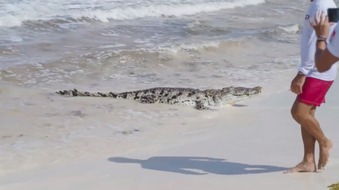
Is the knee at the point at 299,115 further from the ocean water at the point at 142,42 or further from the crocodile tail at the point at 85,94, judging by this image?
the ocean water at the point at 142,42

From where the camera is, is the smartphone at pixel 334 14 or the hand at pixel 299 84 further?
the hand at pixel 299 84

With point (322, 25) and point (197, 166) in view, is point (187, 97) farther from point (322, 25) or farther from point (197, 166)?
point (322, 25)

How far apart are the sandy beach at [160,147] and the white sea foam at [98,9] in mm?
8736

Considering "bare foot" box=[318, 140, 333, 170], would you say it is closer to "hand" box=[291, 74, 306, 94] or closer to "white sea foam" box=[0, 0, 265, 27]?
"hand" box=[291, 74, 306, 94]

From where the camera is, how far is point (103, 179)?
18.6ft

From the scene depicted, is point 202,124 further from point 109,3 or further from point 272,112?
point 109,3

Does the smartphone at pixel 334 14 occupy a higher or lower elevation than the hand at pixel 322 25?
higher

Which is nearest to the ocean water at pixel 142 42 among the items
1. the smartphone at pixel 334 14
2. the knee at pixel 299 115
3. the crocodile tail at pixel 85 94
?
the crocodile tail at pixel 85 94

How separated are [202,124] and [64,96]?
207 cm

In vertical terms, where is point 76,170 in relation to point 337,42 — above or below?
below

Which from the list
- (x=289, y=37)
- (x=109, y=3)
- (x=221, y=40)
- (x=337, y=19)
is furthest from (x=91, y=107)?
(x=109, y=3)

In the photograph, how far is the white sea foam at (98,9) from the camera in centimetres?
1778

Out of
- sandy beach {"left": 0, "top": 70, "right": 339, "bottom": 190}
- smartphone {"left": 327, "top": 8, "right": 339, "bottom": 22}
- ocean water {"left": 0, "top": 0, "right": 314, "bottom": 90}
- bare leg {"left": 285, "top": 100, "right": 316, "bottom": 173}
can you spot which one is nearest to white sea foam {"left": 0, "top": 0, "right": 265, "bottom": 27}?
ocean water {"left": 0, "top": 0, "right": 314, "bottom": 90}

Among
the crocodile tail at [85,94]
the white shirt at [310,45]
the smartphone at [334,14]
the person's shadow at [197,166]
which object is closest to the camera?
the smartphone at [334,14]
